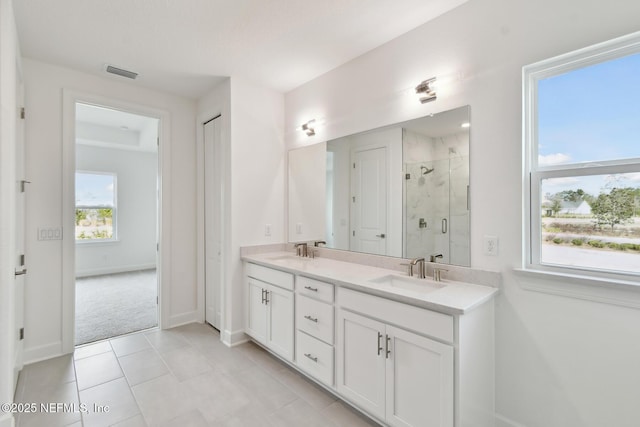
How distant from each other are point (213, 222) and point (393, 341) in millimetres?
2525

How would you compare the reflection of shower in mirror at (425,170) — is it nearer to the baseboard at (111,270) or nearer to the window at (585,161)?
the window at (585,161)

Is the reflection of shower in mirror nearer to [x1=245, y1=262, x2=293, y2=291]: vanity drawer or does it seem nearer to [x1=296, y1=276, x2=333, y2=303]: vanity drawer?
[x1=296, y1=276, x2=333, y2=303]: vanity drawer

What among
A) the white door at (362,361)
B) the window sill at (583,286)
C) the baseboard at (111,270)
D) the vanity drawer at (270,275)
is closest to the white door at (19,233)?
the vanity drawer at (270,275)

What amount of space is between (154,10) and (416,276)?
2550 mm

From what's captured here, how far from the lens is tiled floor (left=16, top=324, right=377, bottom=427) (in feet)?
6.46

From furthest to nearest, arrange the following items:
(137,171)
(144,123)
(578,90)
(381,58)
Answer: (137,171) < (144,123) < (381,58) < (578,90)

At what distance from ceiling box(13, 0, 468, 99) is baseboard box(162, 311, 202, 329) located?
2.65 m

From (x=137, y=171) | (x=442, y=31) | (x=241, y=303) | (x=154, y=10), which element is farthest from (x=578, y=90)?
(x=137, y=171)

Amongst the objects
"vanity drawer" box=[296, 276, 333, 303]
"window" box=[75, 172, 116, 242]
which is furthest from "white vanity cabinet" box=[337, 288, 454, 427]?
"window" box=[75, 172, 116, 242]

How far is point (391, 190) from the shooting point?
2461 millimetres

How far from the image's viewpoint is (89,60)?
2.75 m

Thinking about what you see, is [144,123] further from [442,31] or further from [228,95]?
[442,31]

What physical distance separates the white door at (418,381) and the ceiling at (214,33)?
6.81ft

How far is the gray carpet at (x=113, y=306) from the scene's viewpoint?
3426 mm
